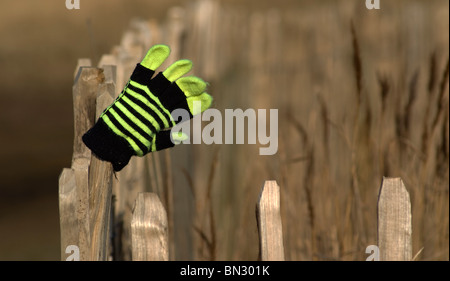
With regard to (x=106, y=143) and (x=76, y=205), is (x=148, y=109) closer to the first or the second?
(x=106, y=143)

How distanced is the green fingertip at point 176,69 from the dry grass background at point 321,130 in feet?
1.70

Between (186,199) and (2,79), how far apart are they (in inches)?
165

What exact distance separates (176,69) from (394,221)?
67 centimetres

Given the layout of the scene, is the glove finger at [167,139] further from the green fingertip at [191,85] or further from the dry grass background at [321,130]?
the dry grass background at [321,130]

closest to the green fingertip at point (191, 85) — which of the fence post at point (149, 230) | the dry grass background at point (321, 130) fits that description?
the fence post at point (149, 230)

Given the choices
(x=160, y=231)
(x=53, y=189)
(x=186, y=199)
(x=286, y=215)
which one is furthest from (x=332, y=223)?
(x=53, y=189)

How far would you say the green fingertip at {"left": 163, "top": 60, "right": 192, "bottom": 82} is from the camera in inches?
55.1

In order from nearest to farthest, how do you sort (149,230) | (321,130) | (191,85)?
(191,85)
(149,230)
(321,130)

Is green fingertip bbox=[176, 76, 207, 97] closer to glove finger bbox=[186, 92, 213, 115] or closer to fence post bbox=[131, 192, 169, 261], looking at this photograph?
glove finger bbox=[186, 92, 213, 115]

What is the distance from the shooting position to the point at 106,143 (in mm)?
1431

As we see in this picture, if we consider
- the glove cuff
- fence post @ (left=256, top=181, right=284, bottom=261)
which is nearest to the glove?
the glove cuff

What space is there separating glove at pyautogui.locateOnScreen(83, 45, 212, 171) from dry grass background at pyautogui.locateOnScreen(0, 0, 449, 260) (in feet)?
1.45

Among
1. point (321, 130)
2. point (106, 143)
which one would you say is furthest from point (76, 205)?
point (321, 130)

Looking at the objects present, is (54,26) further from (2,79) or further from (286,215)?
(286,215)
